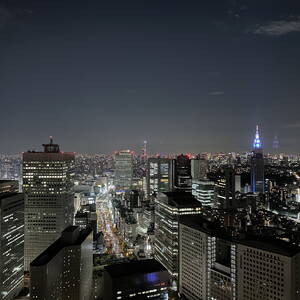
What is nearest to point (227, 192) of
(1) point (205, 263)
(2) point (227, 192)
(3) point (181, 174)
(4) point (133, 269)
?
(2) point (227, 192)

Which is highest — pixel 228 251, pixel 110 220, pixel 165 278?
pixel 228 251

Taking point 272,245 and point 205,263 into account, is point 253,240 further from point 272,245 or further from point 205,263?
point 205,263

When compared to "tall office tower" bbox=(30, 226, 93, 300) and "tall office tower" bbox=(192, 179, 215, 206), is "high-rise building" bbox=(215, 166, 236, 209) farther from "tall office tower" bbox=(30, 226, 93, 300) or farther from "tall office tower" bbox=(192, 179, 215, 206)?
"tall office tower" bbox=(30, 226, 93, 300)

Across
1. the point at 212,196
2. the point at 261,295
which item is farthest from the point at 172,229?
the point at 212,196

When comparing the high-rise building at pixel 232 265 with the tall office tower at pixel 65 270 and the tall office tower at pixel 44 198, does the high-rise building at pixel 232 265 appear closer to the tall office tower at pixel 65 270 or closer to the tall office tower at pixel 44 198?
the tall office tower at pixel 65 270

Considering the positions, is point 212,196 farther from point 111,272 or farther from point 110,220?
point 111,272
